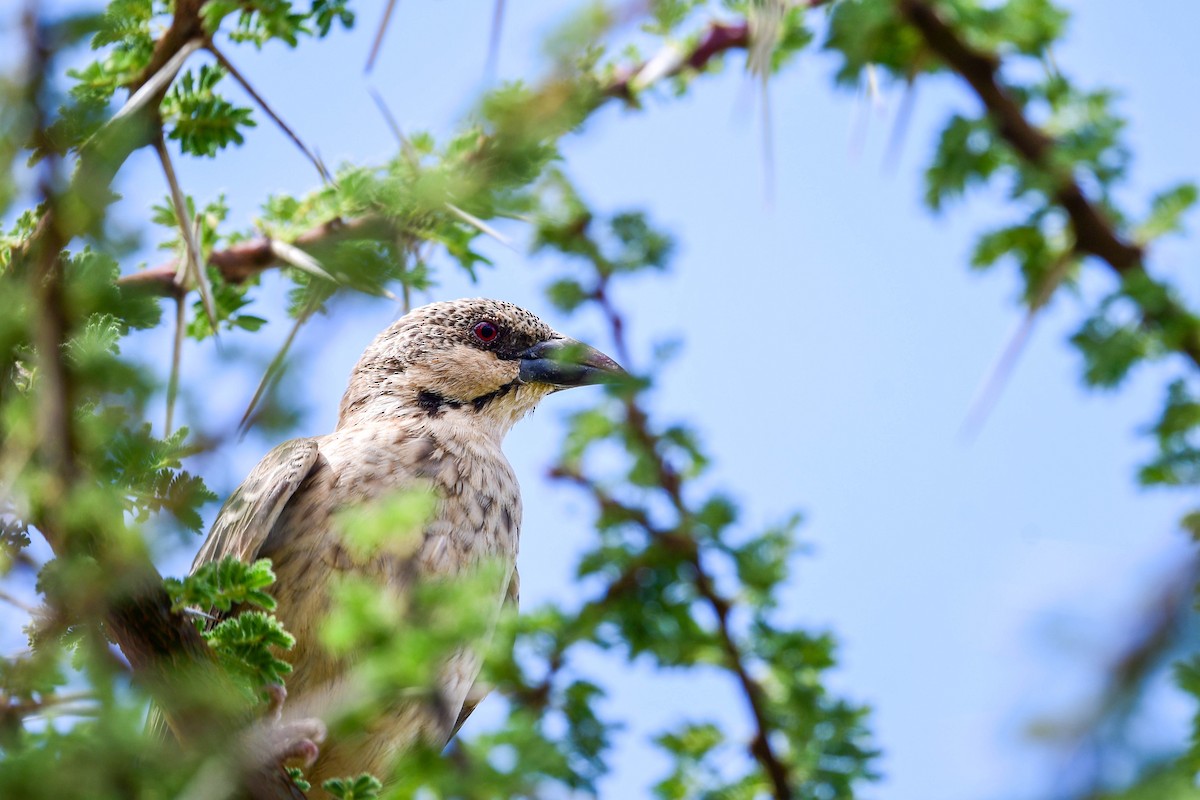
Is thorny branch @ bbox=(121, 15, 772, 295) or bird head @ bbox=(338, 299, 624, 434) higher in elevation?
bird head @ bbox=(338, 299, 624, 434)

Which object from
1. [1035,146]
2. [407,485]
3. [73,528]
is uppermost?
[1035,146]

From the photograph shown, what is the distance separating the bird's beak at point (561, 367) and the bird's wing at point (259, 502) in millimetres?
1106

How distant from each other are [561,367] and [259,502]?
155cm

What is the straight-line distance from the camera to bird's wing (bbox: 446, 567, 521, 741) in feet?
16.0

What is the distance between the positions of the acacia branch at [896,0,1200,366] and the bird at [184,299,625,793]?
4.59 feet

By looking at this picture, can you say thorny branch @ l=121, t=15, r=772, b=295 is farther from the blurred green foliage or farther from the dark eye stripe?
the dark eye stripe

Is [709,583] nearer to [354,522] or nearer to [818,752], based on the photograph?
[818,752]

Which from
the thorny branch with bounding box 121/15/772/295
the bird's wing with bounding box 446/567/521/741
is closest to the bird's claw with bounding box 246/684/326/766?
the thorny branch with bounding box 121/15/772/295

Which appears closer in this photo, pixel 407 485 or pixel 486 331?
pixel 407 485

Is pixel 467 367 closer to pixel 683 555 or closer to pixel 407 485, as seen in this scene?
pixel 407 485

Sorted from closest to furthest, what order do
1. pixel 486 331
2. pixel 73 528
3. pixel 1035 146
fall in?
pixel 73 528 < pixel 1035 146 < pixel 486 331

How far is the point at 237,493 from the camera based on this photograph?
439 centimetres

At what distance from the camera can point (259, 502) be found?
13.6ft

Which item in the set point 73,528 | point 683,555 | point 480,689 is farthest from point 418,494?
point 480,689
